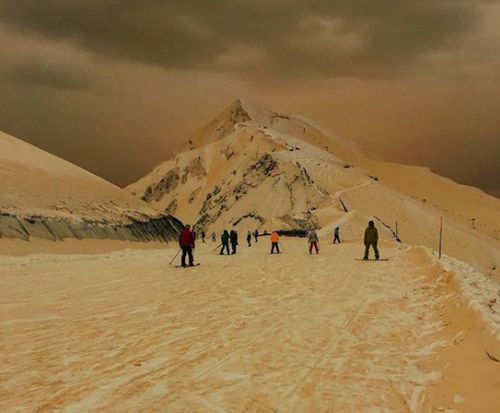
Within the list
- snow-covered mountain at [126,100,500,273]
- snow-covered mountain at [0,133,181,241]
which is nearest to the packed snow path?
snow-covered mountain at [0,133,181,241]

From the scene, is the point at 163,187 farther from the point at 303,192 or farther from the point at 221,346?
the point at 221,346

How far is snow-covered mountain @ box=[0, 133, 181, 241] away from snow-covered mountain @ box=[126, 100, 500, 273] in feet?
66.8

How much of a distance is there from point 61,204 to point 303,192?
48.7 metres

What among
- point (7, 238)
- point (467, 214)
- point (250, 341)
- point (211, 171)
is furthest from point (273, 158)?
point (250, 341)

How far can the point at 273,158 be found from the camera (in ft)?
350

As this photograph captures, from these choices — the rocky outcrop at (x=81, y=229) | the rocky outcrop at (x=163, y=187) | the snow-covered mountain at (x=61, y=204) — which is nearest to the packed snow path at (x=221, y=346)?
the rocky outcrop at (x=81, y=229)

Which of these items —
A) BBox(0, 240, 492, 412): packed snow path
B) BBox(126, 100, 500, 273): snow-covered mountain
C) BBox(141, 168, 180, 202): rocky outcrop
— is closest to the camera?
BBox(0, 240, 492, 412): packed snow path

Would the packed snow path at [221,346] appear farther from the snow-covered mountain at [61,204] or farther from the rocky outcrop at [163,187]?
the rocky outcrop at [163,187]

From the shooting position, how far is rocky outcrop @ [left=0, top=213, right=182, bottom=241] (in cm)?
4431

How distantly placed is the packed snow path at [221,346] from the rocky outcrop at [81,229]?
30458 mm

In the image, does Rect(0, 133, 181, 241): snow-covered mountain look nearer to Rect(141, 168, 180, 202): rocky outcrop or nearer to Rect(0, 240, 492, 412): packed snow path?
Rect(0, 240, 492, 412): packed snow path

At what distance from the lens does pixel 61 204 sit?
5119 centimetres

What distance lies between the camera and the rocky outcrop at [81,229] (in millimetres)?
44312

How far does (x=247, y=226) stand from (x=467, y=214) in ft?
233
